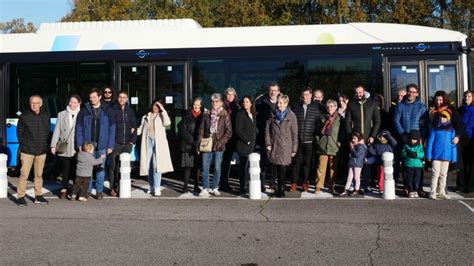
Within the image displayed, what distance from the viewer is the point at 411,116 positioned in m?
9.74

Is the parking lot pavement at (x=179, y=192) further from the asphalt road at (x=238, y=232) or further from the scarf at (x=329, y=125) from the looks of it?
the scarf at (x=329, y=125)

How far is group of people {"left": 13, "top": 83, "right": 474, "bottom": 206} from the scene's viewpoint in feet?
31.2

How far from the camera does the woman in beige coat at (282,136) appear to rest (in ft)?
31.6

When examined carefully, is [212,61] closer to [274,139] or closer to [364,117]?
[274,139]

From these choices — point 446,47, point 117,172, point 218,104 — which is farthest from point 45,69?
point 446,47

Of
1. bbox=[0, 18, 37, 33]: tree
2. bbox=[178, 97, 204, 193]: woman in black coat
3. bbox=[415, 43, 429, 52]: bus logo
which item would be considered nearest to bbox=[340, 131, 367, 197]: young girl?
bbox=[178, 97, 204, 193]: woman in black coat

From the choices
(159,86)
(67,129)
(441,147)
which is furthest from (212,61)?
(441,147)

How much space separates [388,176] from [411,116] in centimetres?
116

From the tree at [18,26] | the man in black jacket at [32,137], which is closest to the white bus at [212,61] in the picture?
the man in black jacket at [32,137]

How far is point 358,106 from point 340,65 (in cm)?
221

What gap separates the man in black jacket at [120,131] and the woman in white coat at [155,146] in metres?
0.31

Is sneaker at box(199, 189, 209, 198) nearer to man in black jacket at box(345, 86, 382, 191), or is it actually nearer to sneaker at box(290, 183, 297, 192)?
sneaker at box(290, 183, 297, 192)

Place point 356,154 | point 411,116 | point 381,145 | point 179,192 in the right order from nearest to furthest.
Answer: point 411,116
point 356,154
point 381,145
point 179,192

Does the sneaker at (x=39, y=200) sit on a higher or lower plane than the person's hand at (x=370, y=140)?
lower
